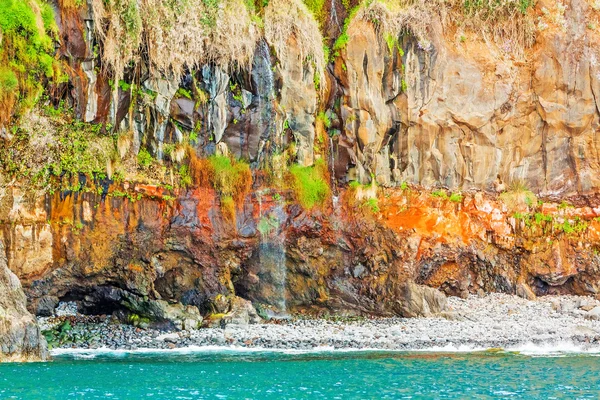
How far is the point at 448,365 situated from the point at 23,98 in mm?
12282

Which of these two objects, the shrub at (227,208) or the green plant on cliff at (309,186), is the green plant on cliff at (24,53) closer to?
the shrub at (227,208)

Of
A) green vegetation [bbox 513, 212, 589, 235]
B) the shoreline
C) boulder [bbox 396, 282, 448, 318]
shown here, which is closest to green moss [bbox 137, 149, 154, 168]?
the shoreline

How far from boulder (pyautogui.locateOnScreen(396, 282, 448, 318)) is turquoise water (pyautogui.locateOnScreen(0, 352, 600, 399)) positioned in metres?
4.30

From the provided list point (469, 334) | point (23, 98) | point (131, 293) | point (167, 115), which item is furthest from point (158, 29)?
point (469, 334)

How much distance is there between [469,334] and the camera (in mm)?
19031

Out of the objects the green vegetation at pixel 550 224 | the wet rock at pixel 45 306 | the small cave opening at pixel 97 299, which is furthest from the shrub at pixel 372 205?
the wet rock at pixel 45 306

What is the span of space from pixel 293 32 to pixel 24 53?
773 cm

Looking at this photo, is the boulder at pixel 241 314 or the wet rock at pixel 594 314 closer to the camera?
the boulder at pixel 241 314

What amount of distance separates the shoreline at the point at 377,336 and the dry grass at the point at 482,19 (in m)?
8.87

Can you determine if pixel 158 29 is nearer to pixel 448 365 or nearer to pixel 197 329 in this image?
pixel 197 329

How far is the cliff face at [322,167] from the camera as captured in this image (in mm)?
20250

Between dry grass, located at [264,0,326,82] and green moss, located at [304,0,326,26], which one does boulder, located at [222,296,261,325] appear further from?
green moss, located at [304,0,326,26]

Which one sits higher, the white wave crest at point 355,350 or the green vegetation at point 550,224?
the green vegetation at point 550,224

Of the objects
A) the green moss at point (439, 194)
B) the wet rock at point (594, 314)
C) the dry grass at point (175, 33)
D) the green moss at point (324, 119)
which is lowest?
the wet rock at point (594, 314)
